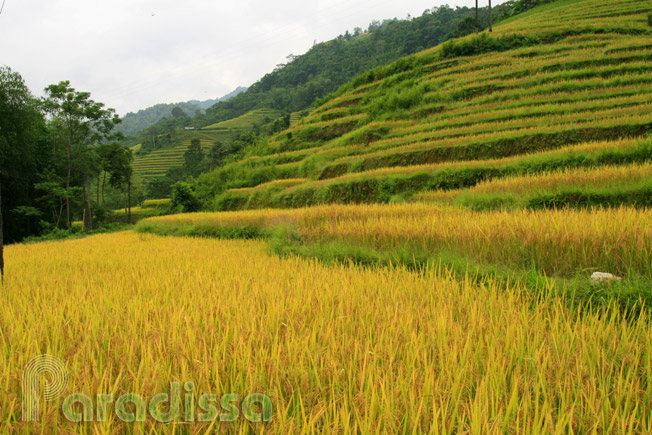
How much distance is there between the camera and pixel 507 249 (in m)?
2.99

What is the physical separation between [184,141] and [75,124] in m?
37.5

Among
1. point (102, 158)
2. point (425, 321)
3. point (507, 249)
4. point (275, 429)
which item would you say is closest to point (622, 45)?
point (507, 249)

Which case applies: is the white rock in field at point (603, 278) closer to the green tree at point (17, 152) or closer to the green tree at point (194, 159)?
the green tree at point (17, 152)

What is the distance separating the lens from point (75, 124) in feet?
60.5

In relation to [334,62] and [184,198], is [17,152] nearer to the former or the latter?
[184,198]

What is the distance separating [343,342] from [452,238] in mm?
2510

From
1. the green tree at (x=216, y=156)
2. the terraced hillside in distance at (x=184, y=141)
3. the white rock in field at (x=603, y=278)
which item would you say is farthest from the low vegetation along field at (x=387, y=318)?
the terraced hillside in distance at (x=184, y=141)

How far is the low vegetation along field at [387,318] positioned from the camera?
892mm

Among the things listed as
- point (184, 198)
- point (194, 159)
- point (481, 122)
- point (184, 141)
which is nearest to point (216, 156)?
point (194, 159)

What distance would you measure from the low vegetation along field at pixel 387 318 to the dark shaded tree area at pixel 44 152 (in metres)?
13.8

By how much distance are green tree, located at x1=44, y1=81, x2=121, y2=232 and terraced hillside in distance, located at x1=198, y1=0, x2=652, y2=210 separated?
732 centimetres

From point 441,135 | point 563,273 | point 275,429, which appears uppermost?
point 441,135

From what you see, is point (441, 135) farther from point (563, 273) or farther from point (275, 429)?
point (275, 429)

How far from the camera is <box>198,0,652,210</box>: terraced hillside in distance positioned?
296 inches
